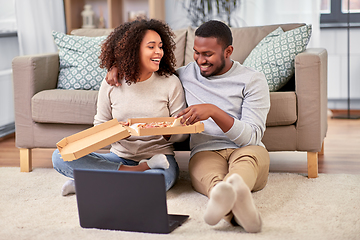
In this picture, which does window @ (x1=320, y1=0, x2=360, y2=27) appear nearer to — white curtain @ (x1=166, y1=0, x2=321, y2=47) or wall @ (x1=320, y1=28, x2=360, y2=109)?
wall @ (x1=320, y1=28, x2=360, y2=109)

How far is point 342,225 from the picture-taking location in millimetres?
1363

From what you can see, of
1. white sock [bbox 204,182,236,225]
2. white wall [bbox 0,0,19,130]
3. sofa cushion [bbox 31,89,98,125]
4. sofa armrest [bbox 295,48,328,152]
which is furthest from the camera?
white wall [bbox 0,0,19,130]

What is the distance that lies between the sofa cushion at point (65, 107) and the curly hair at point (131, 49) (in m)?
0.33

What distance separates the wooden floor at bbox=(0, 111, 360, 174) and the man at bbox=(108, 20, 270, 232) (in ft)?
1.72

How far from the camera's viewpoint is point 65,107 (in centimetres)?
206

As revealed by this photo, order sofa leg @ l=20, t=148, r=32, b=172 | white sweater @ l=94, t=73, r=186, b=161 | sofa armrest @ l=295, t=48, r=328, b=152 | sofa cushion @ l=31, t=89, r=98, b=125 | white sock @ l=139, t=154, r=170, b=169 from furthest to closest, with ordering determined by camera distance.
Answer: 1. sofa leg @ l=20, t=148, r=32, b=172
2. sofa cushion @ l=31, t=89, r=98, b=125
3. sofa armrest @ l=295, t=48, r=328, b=152
4. white sweater @ l=94, t=73, r=186, b=161
5. white sock @ l=139, t=154, r=170, b=169

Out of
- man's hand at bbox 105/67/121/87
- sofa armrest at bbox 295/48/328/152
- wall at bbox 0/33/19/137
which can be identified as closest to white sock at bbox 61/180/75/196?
man's hand at bbox 105/67/121/87

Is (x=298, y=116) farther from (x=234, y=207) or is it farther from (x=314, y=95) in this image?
(x=234, y=207)

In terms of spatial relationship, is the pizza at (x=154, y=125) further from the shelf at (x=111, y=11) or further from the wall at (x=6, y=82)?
the shelf at (x=111, y=11)

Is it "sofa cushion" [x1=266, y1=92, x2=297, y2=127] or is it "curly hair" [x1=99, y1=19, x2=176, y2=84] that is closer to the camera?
"curly hair" [x1=99, y1=19, x2=176, y2=84]

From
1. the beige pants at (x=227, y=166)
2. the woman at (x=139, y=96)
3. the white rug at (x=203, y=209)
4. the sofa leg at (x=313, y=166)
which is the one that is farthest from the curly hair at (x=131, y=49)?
the sofa leg at (x=313, y=166)

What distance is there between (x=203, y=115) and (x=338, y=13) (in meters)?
2.80

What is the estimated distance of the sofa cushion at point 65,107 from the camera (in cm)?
205

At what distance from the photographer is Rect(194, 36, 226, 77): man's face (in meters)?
1.65
